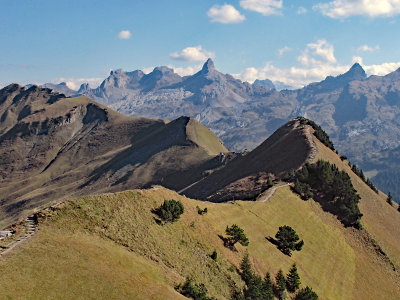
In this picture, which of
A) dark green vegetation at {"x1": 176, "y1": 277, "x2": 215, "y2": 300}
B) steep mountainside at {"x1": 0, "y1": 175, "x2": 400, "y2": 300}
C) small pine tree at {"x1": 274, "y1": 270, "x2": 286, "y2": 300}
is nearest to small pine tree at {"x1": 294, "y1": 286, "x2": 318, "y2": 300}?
small pine tree at {"x1": 274, "y1": 270, "x2": 286, "y2": 300}

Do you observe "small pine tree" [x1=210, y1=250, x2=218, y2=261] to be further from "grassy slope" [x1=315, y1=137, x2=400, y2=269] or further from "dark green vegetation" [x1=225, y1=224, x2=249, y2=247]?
"grassy slope" [x1=315, y1=137, x2=400, y2=269]

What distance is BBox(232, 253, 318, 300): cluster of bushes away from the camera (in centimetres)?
4966

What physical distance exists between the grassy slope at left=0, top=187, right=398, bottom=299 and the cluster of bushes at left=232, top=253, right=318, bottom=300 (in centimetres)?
187

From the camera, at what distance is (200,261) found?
51188mm

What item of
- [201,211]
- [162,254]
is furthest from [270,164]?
[162,254]

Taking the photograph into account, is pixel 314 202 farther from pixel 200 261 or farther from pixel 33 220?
pixel 33 220

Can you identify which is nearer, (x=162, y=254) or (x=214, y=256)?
(x=162, y=254)

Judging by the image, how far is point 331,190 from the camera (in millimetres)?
103312

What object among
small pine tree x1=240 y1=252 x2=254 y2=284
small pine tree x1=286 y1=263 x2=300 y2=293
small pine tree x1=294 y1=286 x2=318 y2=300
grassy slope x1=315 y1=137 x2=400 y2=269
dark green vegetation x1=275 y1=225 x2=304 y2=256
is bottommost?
grassy slope x1=315 y1=137 x2=400 y2=269

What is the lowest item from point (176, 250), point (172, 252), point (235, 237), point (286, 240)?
point (286, 240)

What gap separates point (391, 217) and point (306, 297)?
6853 centimetres

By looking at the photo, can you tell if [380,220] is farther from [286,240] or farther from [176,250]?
[176,250]

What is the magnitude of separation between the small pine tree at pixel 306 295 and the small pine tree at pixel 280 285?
3.77 meters

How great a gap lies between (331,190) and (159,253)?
236 ft
